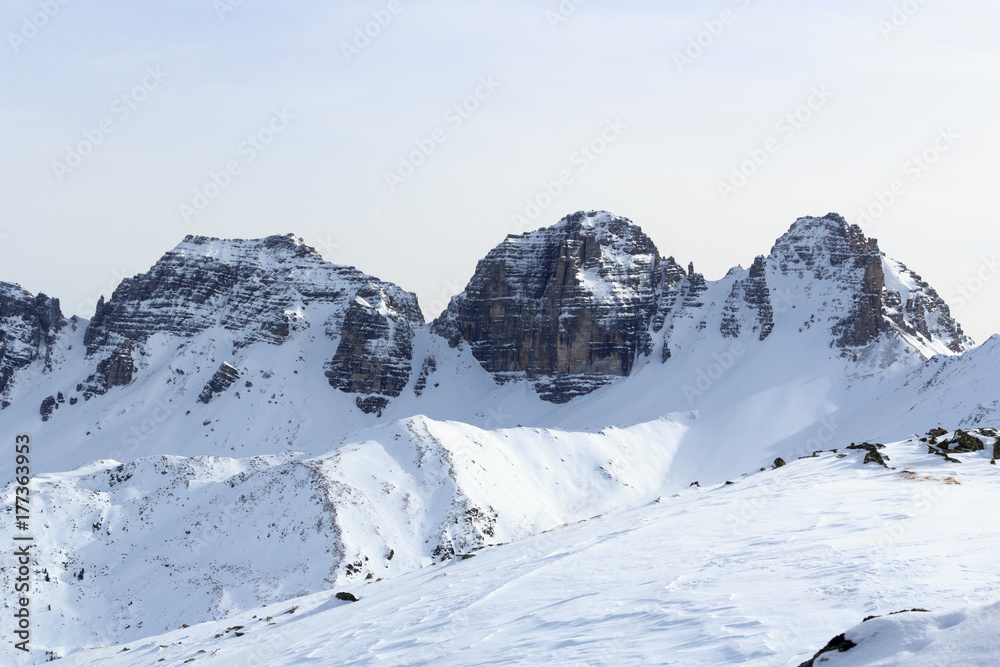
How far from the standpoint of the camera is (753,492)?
36375 millimetres

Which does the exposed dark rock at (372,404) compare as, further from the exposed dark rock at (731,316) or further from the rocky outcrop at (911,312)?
the rocky outcrop at (911,312)

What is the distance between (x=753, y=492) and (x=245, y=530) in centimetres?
7246

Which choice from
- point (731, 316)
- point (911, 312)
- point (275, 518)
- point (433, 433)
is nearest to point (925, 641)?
point (275, 518)

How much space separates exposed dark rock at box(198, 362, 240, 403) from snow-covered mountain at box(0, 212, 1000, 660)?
1.44 feet

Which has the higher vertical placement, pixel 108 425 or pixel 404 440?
pixel 108 425

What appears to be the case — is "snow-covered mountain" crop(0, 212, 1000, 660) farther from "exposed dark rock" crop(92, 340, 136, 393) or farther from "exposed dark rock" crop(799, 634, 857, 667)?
"exposed dark rock" crop(799, 634, 857, 667)

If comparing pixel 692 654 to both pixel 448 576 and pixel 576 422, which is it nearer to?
pixel 448 576

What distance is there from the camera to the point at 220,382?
610 ft

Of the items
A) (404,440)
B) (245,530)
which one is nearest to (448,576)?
(245,530)

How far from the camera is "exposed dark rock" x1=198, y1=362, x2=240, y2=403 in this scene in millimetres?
184375

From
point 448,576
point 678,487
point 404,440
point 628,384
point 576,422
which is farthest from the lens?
point 628,384

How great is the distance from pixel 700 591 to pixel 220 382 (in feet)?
574

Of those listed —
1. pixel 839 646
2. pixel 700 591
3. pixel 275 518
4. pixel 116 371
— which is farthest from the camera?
pixel 116 371

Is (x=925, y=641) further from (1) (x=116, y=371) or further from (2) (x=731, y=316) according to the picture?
(1) (x=116, y=371)
